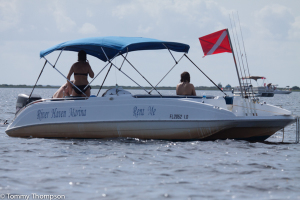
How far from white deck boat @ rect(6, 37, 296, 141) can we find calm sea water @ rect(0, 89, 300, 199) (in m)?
0.28

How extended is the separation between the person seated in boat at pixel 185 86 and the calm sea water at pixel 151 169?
5.31ft

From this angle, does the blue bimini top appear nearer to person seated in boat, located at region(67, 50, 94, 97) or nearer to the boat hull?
person seated in boat, located at region(67, 50, 94, 97)

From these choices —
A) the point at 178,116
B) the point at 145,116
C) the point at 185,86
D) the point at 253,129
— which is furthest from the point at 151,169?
the point at 185,86

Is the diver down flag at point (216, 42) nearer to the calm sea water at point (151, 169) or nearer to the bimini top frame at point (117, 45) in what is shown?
the bimini top frame at point (117, 45)

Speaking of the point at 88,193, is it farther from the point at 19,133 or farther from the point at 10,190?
the point at 19,133

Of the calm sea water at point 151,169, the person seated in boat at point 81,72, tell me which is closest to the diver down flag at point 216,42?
the calm sea water at point 151,169

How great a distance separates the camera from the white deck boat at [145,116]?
9.96m

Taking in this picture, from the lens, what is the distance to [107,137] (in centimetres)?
1090

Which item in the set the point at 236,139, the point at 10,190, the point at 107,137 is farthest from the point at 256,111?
the point at 10,190

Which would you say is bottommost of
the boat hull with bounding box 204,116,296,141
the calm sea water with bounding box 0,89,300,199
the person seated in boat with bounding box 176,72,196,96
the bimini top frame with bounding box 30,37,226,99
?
the calm sea water with bounding box 0,89,300,199

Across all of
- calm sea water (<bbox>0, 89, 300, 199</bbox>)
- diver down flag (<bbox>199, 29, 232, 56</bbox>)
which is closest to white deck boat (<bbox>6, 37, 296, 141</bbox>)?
calm sea water (<bbox>0, 89, 300, 199</bbox>)

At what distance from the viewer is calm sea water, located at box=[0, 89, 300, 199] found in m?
6.10

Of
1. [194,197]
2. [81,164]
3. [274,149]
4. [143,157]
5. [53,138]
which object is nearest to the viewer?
[194,197]

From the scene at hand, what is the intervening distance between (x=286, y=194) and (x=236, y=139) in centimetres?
449
